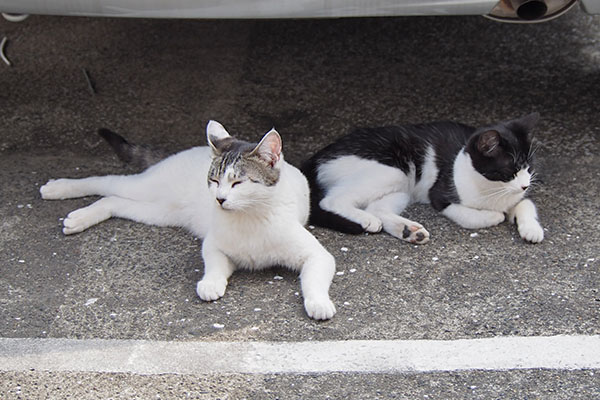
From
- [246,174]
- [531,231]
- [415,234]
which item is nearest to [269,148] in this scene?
[246,174]

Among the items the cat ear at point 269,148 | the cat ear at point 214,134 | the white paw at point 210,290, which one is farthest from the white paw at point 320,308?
the cat ear at point 214,134

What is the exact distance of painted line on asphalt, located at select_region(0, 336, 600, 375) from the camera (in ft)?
10.9

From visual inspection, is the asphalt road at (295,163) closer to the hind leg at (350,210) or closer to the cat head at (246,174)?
the hind leg at (350,210)

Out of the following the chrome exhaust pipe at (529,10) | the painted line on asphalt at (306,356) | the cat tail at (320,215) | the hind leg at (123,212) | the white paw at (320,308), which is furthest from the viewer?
the hind leg at (123,212)

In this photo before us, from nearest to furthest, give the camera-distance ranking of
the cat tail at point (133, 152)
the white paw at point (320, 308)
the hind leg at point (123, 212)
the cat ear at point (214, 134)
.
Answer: the white paw at point (320, 308), the cat ear at point (214, 134), the hind leg at point (123, 212), the cat tail at point (133, 152)

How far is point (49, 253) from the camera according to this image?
4359mm

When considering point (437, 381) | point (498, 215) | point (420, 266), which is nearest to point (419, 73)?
point (498, 215)

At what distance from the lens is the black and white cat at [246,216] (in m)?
3.87

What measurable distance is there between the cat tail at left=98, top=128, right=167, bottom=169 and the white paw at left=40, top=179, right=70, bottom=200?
1.33 ft

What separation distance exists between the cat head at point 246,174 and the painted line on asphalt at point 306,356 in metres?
0.72

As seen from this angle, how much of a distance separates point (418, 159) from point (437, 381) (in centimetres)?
194

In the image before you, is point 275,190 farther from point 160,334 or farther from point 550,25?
point 550,25

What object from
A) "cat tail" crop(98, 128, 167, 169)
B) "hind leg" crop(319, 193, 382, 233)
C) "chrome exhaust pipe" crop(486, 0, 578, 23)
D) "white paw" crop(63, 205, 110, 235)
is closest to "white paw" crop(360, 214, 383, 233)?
"hind leg" crop(319, 193, 382, 233)

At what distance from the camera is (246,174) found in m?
3.91
